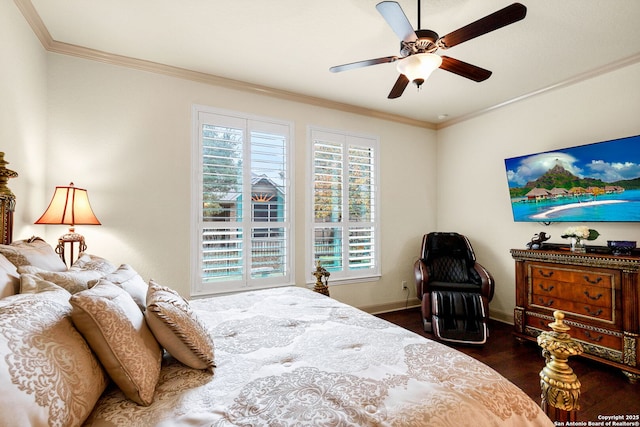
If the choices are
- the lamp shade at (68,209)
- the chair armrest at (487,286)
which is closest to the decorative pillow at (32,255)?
the lamp shade at (68,209)

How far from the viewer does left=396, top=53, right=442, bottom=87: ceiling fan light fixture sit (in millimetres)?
1925

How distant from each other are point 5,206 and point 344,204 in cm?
313

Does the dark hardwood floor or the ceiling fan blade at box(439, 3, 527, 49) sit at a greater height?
the ceiling fan blade at box(439, 3, 527, 49)

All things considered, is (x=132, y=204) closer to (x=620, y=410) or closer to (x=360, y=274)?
(x=360, y=274)

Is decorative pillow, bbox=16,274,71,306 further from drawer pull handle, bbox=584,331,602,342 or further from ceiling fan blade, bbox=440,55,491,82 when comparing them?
drawer pull handle, bbox=584,331,602,342

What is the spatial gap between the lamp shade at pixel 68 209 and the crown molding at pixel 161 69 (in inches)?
50.2

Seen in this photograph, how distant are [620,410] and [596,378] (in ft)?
1.61

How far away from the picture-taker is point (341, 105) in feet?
13.2

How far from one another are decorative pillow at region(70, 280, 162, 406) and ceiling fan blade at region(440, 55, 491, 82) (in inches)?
90.2

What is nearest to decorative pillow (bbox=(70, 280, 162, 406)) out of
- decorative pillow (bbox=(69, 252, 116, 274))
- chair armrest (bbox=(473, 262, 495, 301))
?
decorative pillow (bbox=(69, 252, 116, 274))

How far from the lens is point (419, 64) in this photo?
1953 millimetres

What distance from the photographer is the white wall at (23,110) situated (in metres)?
1.97

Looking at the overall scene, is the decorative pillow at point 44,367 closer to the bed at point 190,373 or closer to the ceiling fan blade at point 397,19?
the bed at point 190,373

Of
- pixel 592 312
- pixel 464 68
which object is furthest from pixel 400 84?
pixel 592 312
